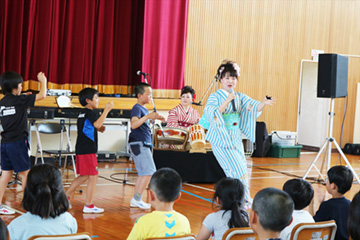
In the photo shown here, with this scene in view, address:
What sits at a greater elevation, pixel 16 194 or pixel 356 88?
pixel 356 88

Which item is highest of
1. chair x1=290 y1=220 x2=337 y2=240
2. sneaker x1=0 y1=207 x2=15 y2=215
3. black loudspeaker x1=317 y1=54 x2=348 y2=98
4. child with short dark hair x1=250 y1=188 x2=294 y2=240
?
black loudspeaker x1=317 y1=54 x2=348 y2=98

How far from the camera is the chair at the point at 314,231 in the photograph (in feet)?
9.21

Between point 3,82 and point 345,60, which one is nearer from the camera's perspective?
point 3,82

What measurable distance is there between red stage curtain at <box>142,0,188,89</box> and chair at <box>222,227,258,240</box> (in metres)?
7.28

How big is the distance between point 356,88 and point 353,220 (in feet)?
36.3

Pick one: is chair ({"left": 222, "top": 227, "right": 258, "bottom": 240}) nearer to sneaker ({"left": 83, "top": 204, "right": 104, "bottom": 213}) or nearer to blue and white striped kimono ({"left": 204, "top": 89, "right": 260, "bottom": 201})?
blue and white striped kimono ({"left": 204, "top": 89, "right": 260, "bottom": 201})

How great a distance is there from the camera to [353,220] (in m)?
2.71

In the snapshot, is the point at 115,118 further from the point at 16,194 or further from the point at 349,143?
the point at 349,143

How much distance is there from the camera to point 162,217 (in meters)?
2.84

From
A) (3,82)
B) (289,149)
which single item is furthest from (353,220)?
(289,149)

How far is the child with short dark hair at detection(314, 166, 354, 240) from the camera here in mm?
3354

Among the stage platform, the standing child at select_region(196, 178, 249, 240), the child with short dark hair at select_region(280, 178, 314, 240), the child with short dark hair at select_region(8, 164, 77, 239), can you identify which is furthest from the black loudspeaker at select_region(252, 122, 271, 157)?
the child with short dark hair at select_region(8, 164, 77, 239)

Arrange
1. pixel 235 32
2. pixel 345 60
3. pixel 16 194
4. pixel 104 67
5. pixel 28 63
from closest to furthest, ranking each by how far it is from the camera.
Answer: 1. pixel 16 194
2. pixel 345 60
3. pixel 28 63
4. pixel 104 67
5. pixel 235 32

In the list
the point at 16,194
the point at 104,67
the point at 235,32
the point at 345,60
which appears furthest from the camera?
the point at 235,32
